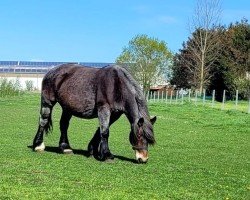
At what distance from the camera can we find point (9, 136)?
15.6 m

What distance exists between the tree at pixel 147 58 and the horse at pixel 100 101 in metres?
60.0

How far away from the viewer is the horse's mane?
34.5ft

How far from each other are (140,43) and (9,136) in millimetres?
60722

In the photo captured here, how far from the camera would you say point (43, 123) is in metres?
12.5

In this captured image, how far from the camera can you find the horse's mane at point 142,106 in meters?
10.5

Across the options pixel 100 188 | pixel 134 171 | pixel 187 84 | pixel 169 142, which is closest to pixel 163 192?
pixel 100 188

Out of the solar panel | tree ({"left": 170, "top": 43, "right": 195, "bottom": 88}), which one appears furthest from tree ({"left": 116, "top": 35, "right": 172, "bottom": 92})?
the solar panel

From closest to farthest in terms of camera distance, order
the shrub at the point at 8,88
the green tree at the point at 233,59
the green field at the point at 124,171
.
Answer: the green field at the point at 124,171, the shrub at the point at 8,88, the green tree at the point at 233,59

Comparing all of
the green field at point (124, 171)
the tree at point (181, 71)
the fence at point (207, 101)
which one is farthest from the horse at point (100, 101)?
the tree at point (181, 71)

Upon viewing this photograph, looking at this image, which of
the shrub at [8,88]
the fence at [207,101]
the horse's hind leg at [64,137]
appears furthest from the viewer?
the shrub at [8,88]

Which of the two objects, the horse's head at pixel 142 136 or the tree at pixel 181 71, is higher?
the tree at pixel 181 71

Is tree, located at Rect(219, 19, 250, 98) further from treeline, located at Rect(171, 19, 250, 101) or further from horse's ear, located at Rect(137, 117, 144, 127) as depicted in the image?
horse's ear, located at Rect(137, 117, 144, 127)

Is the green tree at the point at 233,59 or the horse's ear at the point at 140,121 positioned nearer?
the horse's ear at the point at 140,121

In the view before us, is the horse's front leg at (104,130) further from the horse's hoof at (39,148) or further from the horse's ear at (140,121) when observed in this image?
the horse's hoof at (39,148)
